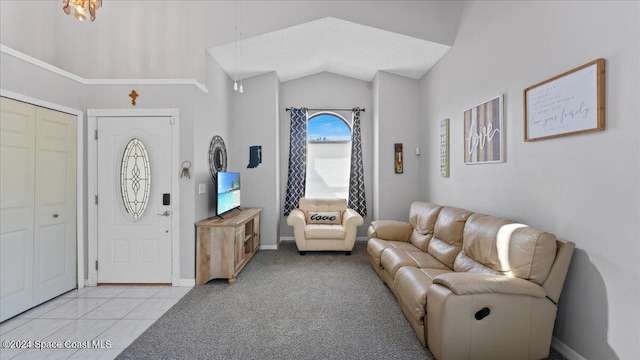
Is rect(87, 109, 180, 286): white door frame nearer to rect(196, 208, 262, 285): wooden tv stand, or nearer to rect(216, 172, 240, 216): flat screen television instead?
rect(196, 208, 262, 285): wooden tv stand

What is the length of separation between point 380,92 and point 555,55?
10.2 feet

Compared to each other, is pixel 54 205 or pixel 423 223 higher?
pixel 54 205

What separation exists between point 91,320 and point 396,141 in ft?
15.3

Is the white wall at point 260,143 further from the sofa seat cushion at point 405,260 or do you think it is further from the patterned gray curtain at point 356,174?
the sofa seat cushion at point 405,260

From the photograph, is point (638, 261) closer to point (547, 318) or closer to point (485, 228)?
point (547, 318)

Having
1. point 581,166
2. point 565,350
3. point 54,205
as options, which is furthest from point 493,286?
point 54,205

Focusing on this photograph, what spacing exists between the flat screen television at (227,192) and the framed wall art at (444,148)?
3.00m

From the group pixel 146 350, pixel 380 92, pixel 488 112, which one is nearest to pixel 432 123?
pixel 380 92

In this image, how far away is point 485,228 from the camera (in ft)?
8.75

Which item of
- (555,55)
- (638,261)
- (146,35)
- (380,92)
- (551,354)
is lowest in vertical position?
(551,354)

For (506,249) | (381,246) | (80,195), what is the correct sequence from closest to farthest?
(506,249) → (80,195) → (381,246)

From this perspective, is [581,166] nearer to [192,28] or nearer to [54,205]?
[192,28]

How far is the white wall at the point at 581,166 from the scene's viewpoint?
1.78 metres

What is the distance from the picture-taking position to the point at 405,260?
3.19 m
